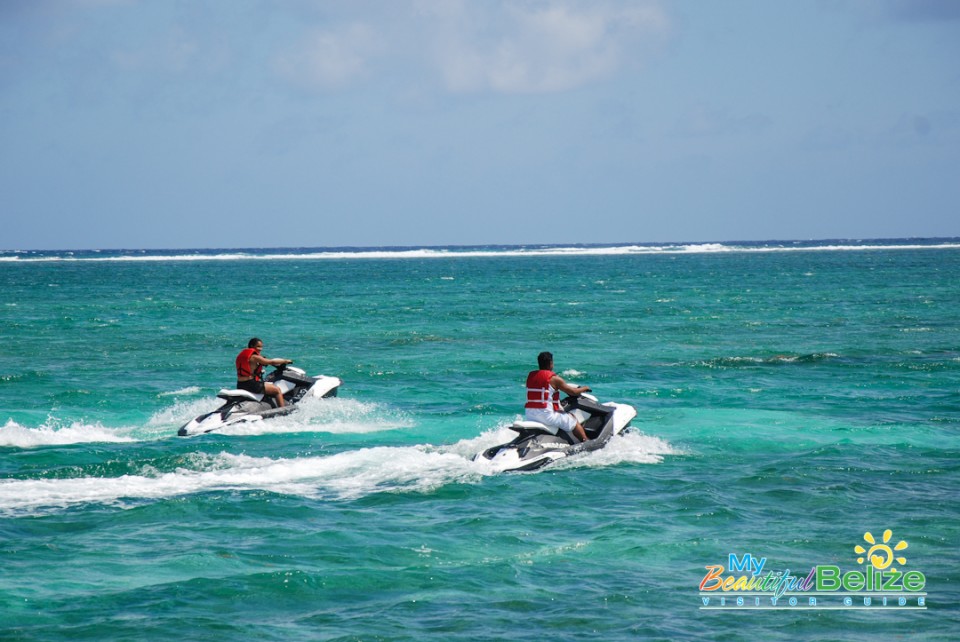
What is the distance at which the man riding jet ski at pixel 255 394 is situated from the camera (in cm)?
1905

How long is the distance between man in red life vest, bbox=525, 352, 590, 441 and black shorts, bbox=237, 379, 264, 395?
602 cm

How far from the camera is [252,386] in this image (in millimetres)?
19703

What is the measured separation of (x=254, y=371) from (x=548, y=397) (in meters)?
6.24

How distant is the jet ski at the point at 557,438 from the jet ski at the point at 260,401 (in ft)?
17.9

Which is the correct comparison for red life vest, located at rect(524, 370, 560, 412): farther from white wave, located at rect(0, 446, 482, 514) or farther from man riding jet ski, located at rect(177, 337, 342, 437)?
man riding jet ski, located at rect(177, 337, 342, 437)

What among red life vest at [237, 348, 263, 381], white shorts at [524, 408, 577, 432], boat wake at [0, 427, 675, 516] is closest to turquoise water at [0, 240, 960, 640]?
boat wake at [0, 427, 675, 516]

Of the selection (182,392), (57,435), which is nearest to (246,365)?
(57,435)

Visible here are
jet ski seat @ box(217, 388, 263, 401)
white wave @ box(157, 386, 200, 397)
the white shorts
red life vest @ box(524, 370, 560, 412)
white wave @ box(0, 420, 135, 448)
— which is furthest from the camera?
white wave @ box(157, 386, 200, 397)

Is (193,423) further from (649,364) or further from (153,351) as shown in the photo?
(153,351)

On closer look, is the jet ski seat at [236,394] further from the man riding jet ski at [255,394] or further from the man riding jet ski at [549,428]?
the man riding jet ski at [549,428]

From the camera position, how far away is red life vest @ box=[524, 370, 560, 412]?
50.8 ft

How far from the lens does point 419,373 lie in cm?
2847

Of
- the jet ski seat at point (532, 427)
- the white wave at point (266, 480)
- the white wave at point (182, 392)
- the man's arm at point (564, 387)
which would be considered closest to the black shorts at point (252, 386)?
the white wave at point (266, 480)

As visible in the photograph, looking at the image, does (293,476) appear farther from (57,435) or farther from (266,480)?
(57,435)
